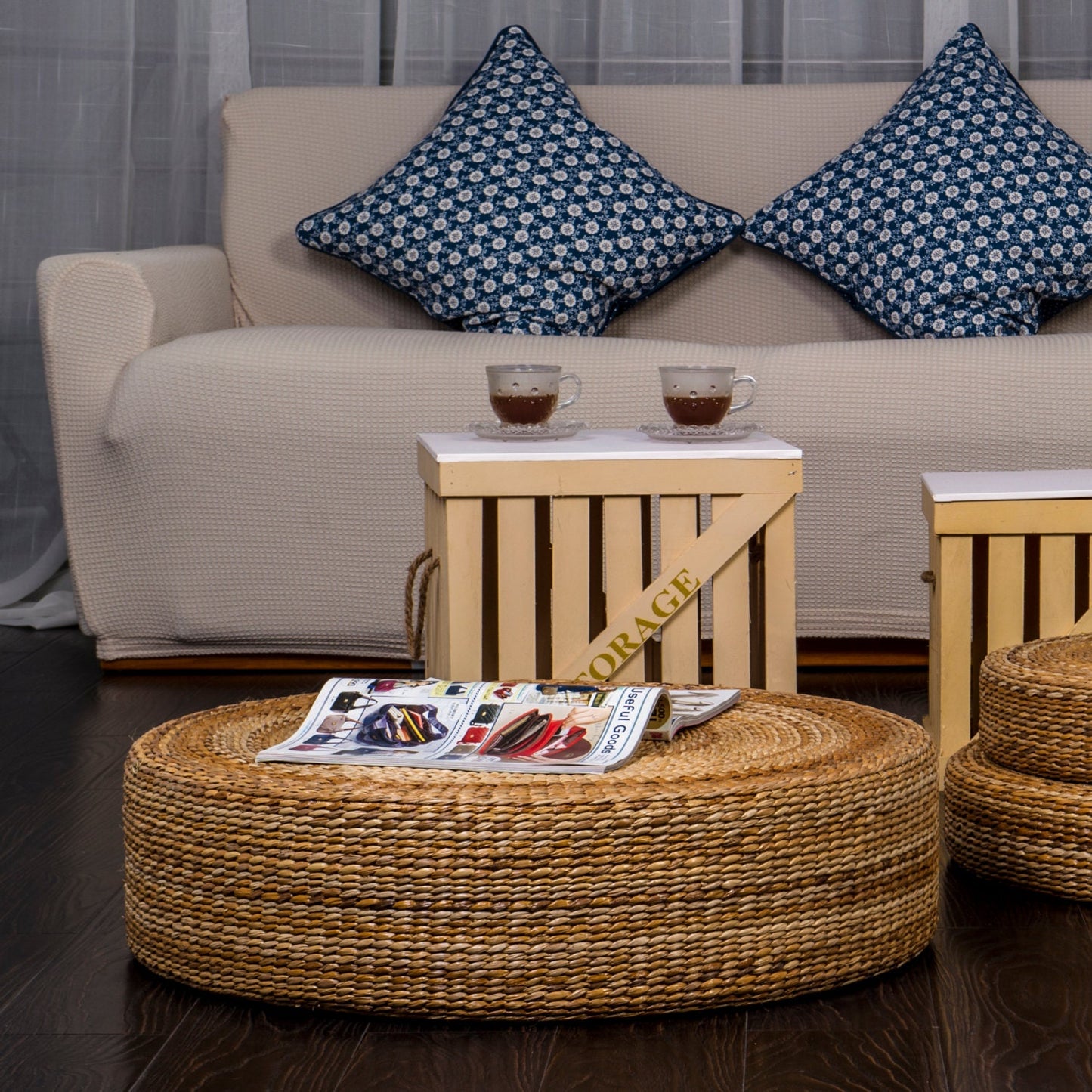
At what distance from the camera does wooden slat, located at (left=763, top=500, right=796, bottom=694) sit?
1700mm

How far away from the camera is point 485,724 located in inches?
50.4

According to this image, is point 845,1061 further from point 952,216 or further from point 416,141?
point 416,141

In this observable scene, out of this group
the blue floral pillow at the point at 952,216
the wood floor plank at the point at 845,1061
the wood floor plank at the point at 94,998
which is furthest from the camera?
the blue floral pillow at the point at 952,216

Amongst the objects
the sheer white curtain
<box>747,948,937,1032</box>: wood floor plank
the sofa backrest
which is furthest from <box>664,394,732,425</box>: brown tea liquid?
the sheer white curtain

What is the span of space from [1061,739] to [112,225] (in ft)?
7.48

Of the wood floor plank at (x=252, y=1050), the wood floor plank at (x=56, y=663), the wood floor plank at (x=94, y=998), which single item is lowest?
the wood floor plank at (x=56, y=663)

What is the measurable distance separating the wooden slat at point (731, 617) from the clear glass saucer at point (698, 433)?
0.14 meters

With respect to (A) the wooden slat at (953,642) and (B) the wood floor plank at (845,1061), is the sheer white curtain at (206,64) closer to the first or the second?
(A) the wooden slat at (953,642)

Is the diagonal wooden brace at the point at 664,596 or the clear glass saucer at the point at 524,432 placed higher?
the clear glass saucer at the point at 524,432

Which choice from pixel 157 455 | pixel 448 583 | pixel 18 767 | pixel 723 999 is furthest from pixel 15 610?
pixel 723 999

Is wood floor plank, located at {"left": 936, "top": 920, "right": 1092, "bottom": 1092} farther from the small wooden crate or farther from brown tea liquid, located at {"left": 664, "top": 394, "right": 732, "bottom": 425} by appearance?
brown tea liquid, located at {"left": 664, "top": 394, "right": 732, "bottom": 425}

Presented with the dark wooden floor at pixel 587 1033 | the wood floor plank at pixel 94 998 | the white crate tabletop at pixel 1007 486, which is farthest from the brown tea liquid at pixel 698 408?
the wood floor plank at pixel 94 998

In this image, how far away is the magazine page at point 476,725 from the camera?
4.00ft

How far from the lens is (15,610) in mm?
2832
